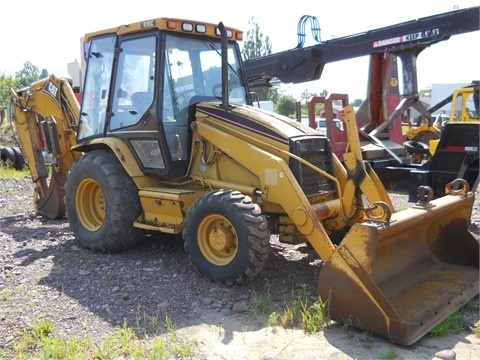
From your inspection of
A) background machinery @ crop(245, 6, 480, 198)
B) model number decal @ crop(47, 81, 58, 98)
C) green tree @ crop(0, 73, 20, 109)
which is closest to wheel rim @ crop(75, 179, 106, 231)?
model number decal @ crop(47, 81, 58, 98)

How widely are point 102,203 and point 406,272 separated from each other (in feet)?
11.4

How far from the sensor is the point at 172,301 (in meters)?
4.51

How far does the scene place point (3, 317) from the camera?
4129mm

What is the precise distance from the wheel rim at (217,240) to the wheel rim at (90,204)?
5.48 ft

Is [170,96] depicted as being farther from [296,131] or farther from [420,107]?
[420,107]

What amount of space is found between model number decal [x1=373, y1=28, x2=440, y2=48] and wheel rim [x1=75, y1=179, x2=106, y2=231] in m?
4.32

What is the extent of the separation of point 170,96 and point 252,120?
3.07ft

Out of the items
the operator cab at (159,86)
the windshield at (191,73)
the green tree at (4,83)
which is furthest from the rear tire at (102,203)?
the green tree at (4,83)

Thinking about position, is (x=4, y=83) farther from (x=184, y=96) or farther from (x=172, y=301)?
(x=172, y=301)

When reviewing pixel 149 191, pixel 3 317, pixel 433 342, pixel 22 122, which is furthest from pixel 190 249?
pixel 22 122

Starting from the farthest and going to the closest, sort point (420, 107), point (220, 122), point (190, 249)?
point (420, 107) < point (220, 122) < point (190, 249)

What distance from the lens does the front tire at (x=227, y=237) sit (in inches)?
175

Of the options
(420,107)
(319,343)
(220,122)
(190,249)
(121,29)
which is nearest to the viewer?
(319,343)

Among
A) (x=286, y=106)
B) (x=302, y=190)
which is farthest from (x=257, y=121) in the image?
(x=286, y=106)
